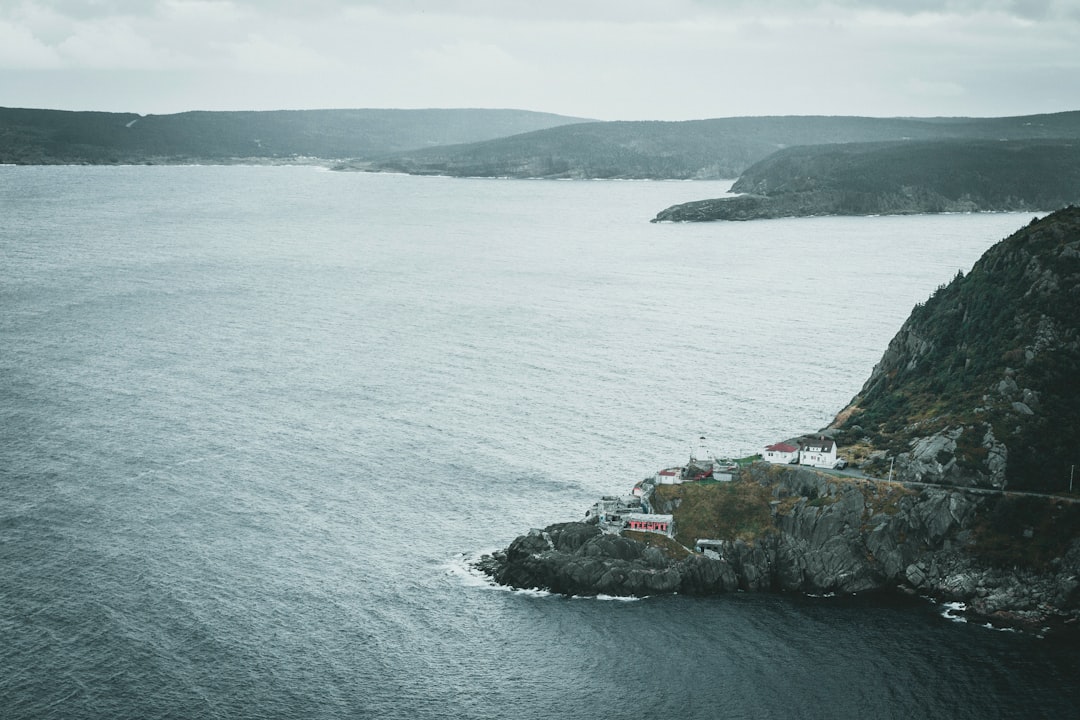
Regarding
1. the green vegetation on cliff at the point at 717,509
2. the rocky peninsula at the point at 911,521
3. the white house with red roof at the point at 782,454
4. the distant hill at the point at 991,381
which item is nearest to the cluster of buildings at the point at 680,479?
the white house with red roof at the point at 782,454

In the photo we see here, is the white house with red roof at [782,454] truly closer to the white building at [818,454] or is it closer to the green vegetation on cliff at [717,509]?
the white building at [818,454]

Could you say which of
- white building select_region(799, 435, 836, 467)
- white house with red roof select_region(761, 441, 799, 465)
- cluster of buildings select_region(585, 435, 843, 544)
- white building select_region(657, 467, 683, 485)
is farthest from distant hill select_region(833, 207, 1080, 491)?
white building select_region(657, 467, 683, 485)

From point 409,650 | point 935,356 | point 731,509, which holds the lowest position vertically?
point 409,650

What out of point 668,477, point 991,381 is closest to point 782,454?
point 668,477

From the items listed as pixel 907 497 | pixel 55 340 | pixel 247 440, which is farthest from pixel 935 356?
pixel 55 340

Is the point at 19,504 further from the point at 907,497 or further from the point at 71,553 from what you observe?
the point at 907,497

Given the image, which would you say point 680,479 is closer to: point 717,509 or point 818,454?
point 717,509
